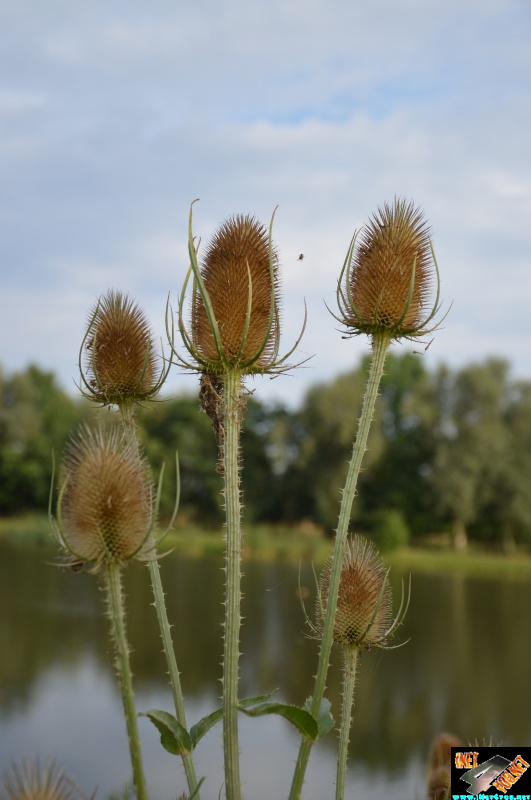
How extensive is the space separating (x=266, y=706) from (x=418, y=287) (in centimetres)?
140

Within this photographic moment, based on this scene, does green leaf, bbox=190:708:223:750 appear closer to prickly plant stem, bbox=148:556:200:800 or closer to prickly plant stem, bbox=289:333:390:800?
prickly plant stem, bbox=148:556:200:800

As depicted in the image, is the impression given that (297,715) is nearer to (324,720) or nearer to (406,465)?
(324,720)

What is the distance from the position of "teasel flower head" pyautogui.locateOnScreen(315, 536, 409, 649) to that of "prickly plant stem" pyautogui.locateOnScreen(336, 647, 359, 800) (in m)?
0.05

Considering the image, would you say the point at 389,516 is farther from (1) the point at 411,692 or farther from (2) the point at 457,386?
(1) the point at 411,692

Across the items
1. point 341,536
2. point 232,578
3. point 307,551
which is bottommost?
point 307,551

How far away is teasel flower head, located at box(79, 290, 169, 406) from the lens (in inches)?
113

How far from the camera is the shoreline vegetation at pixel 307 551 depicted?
3306cm

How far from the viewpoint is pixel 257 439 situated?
43906 millimetres

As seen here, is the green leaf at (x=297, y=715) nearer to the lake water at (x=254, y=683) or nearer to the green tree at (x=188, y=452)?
the lake water at (x=254, y=683)

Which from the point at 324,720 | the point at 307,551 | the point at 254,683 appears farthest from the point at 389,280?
the point at 307,551

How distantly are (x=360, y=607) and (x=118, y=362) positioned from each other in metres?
1.09

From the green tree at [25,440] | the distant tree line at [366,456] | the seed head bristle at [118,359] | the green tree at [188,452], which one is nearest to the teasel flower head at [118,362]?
the seed head bristle at [118,359]

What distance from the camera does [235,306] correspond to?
2662 millimetres

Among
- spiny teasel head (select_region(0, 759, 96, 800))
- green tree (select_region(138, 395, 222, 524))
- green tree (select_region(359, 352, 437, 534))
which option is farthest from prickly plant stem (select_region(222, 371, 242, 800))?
green tree (select_region(138, 395, 222, 524))
